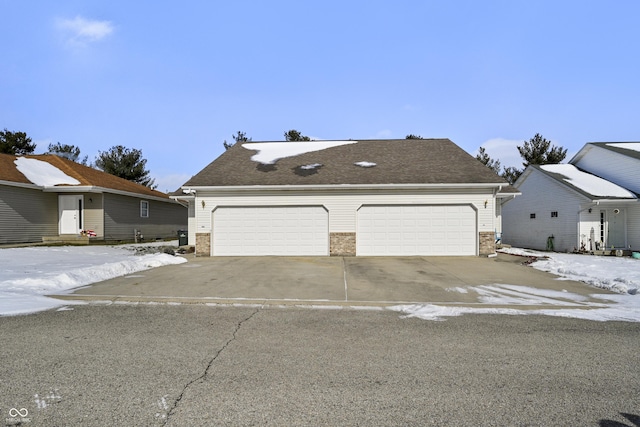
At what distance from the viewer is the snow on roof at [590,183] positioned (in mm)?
17547

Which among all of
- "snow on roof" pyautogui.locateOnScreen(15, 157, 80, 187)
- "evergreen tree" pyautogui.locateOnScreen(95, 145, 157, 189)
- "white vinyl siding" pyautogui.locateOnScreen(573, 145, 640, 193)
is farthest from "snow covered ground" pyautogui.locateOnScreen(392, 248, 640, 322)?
"evergreen tree" pyautogui.locateOnScreen(95, 145, 157, 189)

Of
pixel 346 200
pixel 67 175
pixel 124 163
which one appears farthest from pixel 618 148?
pixel 124 163

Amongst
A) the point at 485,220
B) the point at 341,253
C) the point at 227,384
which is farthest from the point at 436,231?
the point at 227,384

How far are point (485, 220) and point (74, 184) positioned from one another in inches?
794

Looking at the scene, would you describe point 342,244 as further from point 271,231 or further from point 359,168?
point 359,168

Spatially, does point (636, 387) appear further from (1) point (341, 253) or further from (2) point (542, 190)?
(2) point (542, 190)

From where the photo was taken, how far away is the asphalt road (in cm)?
287

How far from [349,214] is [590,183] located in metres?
13.3

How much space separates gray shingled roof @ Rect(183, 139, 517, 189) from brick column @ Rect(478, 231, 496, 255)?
6.80 feet

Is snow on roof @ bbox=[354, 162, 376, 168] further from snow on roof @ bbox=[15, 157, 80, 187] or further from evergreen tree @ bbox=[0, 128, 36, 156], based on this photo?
evergreen tree @ bbox=[0, 128, 36, 156]

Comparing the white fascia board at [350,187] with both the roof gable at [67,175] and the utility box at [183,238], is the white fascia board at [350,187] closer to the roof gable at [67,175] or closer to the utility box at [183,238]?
the utility box at [183,238]

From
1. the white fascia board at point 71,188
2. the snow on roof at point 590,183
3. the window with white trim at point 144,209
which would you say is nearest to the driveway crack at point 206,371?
the white fascia board at point 71,188

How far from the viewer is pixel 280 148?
20172mm

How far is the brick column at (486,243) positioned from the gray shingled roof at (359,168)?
2071 mm
